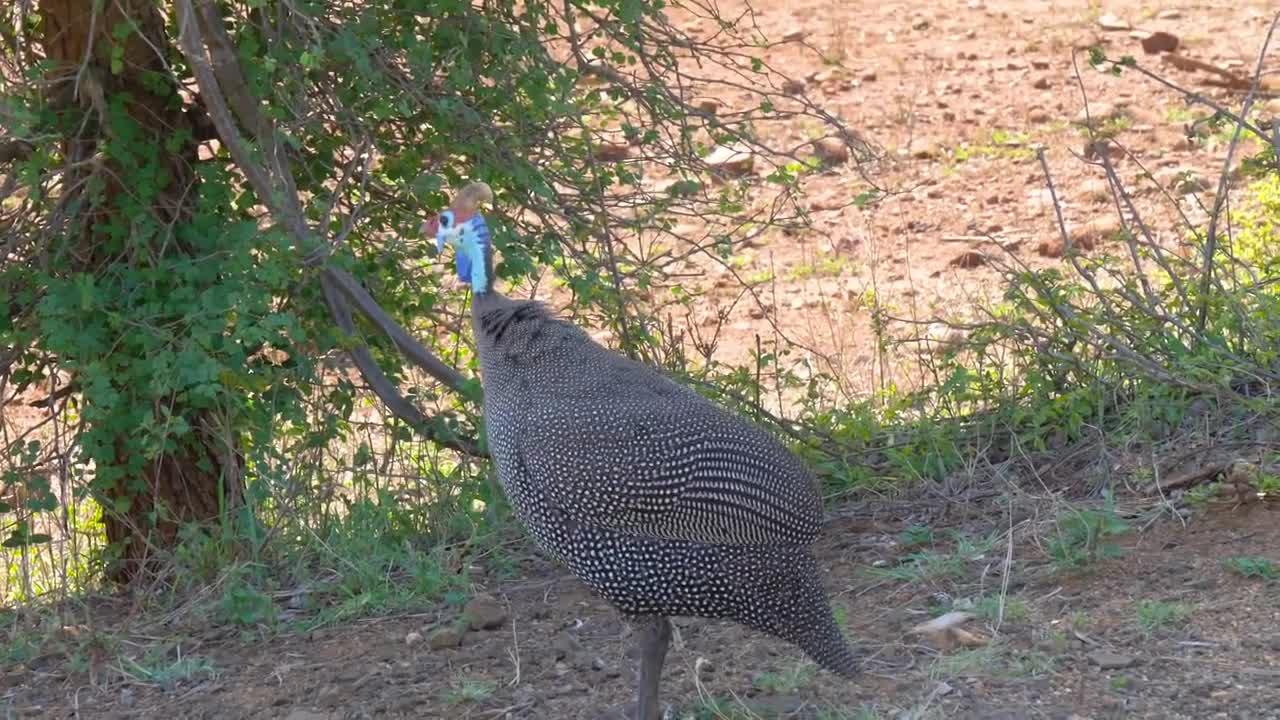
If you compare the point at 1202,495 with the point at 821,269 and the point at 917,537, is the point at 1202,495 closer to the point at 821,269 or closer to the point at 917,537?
the point at 917,537

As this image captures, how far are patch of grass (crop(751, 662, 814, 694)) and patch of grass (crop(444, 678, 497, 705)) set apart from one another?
655 millimetres

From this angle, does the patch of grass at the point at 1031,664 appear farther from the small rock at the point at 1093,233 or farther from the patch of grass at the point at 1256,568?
the small rock at the point at 1093,233

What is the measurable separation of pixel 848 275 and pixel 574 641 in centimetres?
456

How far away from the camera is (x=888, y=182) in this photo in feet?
31.2

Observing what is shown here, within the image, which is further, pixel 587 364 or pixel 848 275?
pixel 848 275

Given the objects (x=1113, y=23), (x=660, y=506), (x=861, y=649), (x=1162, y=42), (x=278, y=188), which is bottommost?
(x=861, y=649)

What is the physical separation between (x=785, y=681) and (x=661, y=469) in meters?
0.63

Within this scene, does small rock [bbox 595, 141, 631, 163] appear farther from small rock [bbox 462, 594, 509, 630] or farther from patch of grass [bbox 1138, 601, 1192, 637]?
patch of grass [bbox 1138, 601, 1192, 637]

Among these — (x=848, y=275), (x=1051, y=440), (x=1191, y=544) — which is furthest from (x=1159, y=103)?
(x=1191, y=544)

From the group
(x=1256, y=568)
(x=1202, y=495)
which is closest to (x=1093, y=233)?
(x=1202, y=495)

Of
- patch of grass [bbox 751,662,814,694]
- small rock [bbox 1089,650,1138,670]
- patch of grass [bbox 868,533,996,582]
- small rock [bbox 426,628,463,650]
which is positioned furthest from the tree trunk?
small rock [bbox 1089,650,1138,670]

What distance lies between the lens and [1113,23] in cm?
1105

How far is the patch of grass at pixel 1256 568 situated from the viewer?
4102 mm

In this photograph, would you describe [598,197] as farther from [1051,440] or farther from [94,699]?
[94,699]
